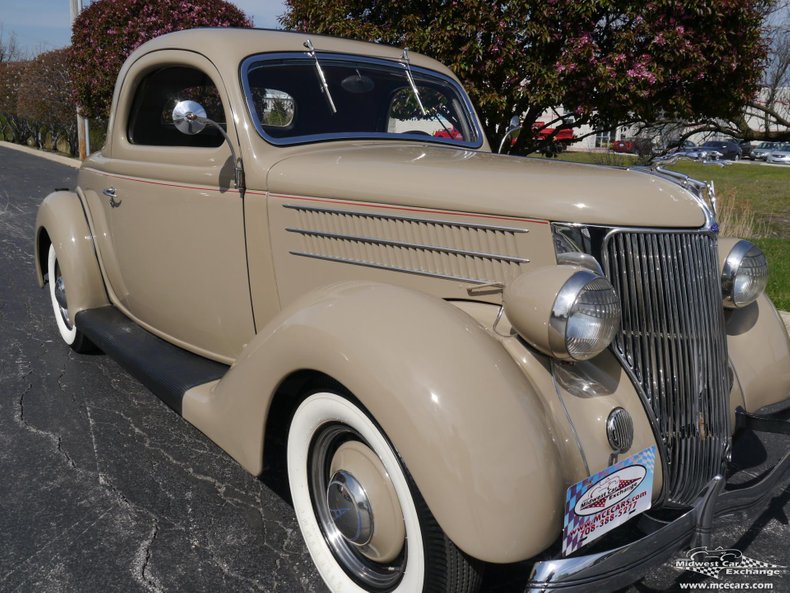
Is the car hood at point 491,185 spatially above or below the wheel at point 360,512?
above

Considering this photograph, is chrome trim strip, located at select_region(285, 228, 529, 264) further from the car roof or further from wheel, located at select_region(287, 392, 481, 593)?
A: the car roof

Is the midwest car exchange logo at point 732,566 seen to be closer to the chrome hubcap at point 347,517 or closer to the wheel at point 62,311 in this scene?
the chrome hubcap at point 347,517

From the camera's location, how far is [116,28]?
12531 millimetres

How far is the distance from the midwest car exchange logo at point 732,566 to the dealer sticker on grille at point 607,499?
484mm

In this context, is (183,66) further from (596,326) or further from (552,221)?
(596,326)

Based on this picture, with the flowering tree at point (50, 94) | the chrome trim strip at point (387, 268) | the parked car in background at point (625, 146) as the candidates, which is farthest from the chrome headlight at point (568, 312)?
the flowering tree at point (50, 94)

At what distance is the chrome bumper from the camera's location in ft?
5.30

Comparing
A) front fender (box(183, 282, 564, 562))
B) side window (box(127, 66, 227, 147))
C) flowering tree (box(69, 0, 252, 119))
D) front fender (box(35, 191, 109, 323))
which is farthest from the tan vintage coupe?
flowering tree (box(69, 0, 252, 119))

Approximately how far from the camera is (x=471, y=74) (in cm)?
600

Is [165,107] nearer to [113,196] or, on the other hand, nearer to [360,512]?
[113,196]

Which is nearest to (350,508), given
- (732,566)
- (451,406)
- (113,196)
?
(451,406)

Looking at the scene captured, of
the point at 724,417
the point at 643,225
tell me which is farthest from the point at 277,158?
the point at 724,417

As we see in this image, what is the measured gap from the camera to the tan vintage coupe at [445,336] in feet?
5.55

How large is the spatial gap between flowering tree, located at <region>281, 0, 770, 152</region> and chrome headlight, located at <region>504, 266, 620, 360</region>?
14.4ft
